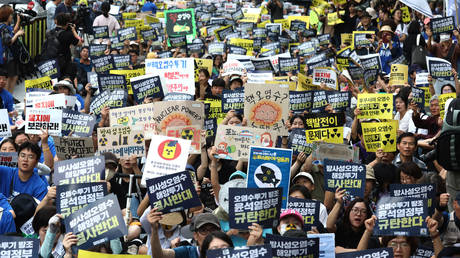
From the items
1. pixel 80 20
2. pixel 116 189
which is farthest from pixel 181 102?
pixel 80 20

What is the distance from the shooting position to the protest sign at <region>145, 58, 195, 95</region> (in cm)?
1418

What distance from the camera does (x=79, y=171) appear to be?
8516 mm

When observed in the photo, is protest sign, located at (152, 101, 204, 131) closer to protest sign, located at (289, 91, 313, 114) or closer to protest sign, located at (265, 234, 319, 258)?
protest sign, located at (289, 91, 313, 114)

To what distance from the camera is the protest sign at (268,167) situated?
9.05 m

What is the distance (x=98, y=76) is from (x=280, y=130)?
11.7ft

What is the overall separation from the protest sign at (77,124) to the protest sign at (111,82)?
256cm

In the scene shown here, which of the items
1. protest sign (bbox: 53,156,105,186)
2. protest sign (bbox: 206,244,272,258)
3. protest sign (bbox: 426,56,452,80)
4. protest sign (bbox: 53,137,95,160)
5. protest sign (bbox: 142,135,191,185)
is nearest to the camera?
protest sign (bbox: 206,244,272,258)

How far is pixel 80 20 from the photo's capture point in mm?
24016

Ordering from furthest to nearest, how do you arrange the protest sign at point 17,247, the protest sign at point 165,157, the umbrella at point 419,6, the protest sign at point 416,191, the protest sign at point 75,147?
the umbrella at point 419,6 → the protest sign at point 75,147 → the protest sign at point 165,157 → the protest sign at point 416,191 → the protest sign at point 17,247

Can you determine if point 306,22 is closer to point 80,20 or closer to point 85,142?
point 80,20

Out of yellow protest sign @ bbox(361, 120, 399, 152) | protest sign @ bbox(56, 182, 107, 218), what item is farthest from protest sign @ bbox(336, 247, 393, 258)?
yellow protest sign @ bbox(361, 120, 399, 152)

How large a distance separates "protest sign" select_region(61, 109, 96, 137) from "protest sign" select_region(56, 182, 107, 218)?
363cm

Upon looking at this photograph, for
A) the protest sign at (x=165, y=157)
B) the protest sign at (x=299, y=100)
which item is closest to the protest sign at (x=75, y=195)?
the protest sign at (x=165, y=157)

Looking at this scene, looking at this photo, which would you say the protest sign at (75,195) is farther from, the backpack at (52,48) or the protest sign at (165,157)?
the backpack at (52,48)
